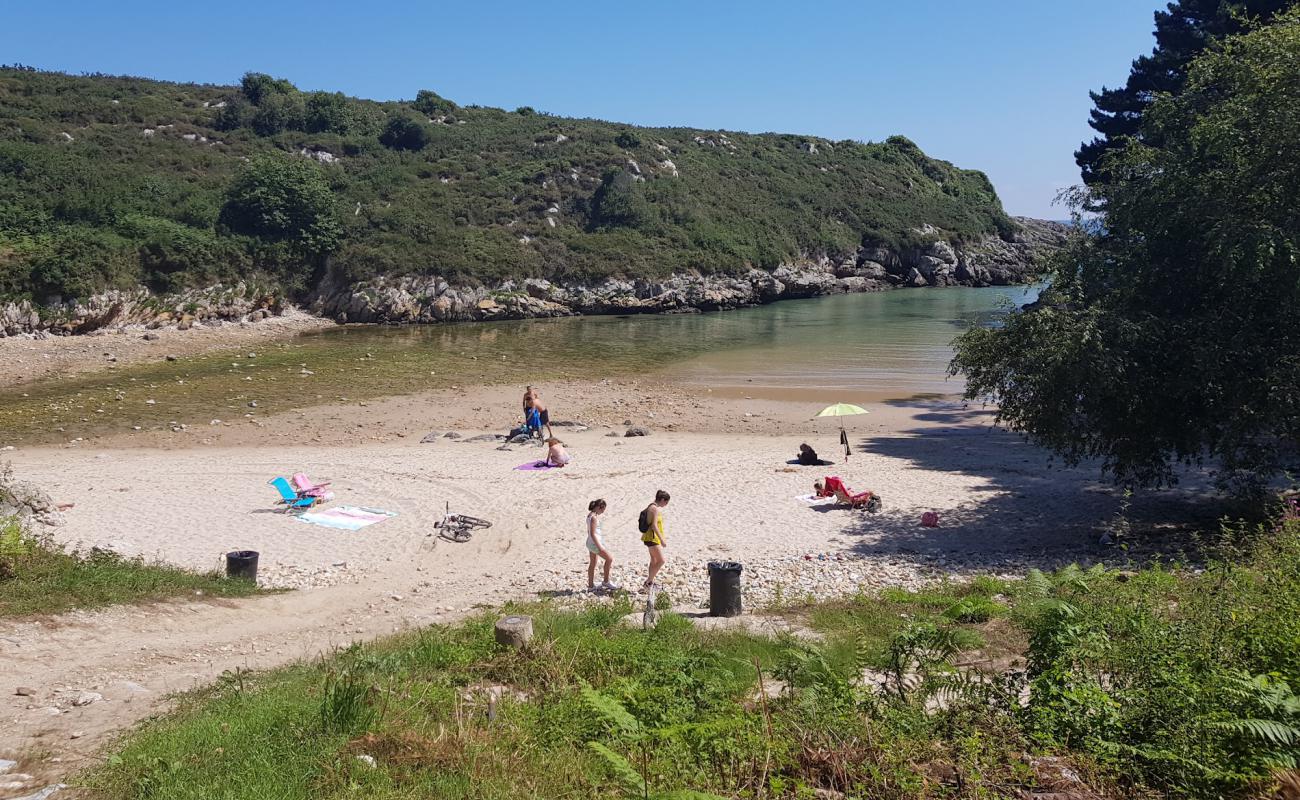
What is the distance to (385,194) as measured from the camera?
207 feet

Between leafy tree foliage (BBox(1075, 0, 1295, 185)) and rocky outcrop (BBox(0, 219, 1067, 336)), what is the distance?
228 inches

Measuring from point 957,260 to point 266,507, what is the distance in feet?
264

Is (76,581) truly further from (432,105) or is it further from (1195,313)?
(432,105)

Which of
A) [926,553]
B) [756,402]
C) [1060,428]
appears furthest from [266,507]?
[756,402]

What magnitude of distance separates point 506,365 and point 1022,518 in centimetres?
2378

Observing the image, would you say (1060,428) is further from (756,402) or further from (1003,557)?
(756,402)

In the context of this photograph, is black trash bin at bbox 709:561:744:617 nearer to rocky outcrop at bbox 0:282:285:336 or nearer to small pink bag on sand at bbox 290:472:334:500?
small pink bag on sand at bbox 290:472:334:500

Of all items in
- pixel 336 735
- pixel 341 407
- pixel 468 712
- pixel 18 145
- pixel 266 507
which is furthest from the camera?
pixel 18 145

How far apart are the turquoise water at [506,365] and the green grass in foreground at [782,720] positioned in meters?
11.0

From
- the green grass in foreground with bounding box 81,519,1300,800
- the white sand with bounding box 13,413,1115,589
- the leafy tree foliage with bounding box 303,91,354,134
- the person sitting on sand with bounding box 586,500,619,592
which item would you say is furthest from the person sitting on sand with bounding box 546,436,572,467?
the leafy tree foliage with bounding box 303,91,354,134

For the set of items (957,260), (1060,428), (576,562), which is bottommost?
(576,562)

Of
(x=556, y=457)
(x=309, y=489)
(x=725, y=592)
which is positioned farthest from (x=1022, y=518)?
(x=309, y=489)

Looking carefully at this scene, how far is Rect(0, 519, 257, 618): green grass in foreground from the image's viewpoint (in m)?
8.22

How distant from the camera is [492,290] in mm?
53156
